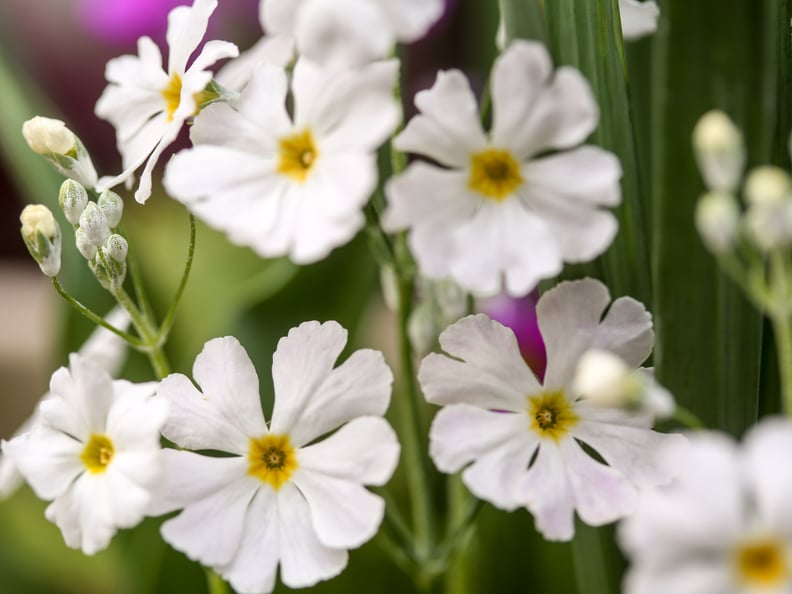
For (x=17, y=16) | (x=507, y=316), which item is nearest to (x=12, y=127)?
(x=507, y=316)

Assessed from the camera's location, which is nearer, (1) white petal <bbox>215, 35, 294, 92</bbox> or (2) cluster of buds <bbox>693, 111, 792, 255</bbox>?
(2) cluster of buds <bbox>693, 111, 792, 255</bbox>

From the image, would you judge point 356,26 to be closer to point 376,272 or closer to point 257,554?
point 257,554

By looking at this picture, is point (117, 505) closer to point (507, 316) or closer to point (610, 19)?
point (610, 19)

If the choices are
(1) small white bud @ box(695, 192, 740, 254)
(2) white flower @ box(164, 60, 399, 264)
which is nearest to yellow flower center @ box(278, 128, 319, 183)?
(2) white flower @ box(164, 60, 399, 264)

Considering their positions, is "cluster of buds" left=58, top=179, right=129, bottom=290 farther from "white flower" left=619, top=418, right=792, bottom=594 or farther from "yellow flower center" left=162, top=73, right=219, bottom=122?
"white flower" left=619, top=418, right=792, bottom=594

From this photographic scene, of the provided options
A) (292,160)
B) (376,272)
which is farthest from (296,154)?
(376,272)

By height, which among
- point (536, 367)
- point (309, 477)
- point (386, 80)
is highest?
point (386, 80)
